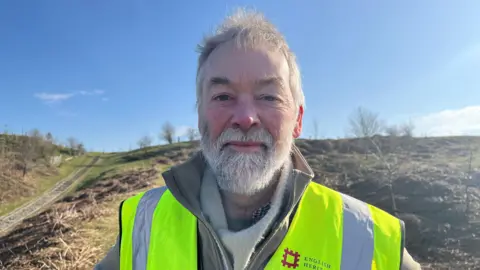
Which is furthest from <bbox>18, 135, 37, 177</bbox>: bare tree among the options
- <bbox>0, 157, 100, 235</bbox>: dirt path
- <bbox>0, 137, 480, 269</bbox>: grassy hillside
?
<bbox>0, 137, 480, 269</bbox>: grassy hillside

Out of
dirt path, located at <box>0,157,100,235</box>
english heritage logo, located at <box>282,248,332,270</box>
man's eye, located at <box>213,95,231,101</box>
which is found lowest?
dirt path, located at <box>0,157,100,235</box>

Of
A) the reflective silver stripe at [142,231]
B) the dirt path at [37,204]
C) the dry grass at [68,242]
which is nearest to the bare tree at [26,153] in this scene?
the dirt path at [37,204]

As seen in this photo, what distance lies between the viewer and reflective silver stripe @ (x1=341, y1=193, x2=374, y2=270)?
1.75 metres

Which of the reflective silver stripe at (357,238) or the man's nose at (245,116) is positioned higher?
the man's nose at (245,116)

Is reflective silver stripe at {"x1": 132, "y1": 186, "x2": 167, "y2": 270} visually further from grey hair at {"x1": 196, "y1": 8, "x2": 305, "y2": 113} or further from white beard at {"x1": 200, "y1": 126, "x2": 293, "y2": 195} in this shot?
grey hair at {"x1": 196, "y1": 8, "x2": 305, "y2": 113}

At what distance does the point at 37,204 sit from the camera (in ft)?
92.7

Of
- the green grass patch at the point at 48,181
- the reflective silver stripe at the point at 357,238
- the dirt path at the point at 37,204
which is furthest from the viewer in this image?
the green grass patch at the point at 48,181

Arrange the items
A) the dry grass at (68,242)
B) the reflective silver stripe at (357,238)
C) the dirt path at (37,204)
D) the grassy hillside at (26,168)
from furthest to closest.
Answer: the grassy hillside at (26,168)
the dirt path at (37,204)
the dry grass at (68,242)
the reflective silver stripe at (357,238)

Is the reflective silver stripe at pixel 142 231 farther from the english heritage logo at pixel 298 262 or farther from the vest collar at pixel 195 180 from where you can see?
the english heritage logo at pixel 298 262

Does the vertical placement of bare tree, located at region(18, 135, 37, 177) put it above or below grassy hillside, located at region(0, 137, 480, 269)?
above

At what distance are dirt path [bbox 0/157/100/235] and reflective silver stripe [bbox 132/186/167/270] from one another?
68.6 feet

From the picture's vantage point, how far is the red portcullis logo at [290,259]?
1.76 m

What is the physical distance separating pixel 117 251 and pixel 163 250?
Answer: 1.40 ft

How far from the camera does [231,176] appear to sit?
193cm
